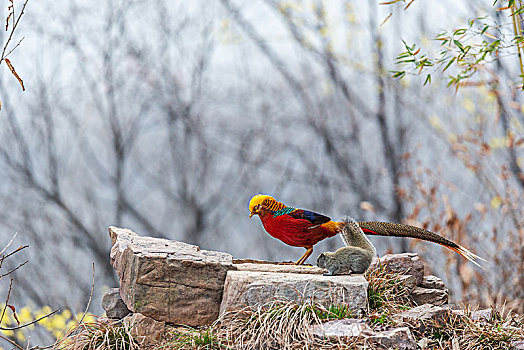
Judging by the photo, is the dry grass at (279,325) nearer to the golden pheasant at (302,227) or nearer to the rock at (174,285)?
the rock at (174,285)

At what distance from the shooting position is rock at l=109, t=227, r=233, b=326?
2.54m

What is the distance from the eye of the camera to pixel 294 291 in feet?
8.02

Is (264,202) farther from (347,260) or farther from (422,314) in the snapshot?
(422,314)

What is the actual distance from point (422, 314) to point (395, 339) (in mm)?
313

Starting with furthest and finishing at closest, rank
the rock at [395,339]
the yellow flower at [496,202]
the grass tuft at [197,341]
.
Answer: the yellow flower at [496,202]
the grass tuft at [197,341]
the rock at [395,339]

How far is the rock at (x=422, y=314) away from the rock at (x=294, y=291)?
0.54 feet

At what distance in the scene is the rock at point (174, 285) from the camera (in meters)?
2.54

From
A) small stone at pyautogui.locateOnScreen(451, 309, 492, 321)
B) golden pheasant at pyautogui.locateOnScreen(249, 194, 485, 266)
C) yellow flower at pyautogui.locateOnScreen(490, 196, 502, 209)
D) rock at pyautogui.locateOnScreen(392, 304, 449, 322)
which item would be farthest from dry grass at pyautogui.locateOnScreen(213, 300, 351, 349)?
yellow flower at pyautogui.locateOnScreen(490, 196, 502, 209)

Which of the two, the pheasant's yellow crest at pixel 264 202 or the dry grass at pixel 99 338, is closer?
the dry grass at pixel 99 338

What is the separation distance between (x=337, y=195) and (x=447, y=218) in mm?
1310

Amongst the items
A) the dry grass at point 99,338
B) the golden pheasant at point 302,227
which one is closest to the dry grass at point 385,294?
the golden pheasant at point 302,227

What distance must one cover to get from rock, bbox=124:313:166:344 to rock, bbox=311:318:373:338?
2.27 feet

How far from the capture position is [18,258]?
5148mm

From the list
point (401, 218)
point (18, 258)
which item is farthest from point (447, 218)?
point (18, 258)
